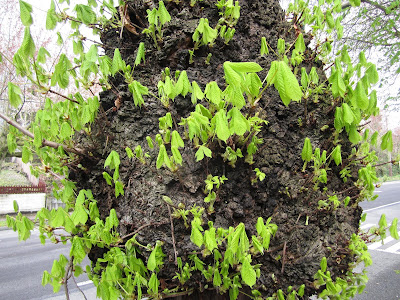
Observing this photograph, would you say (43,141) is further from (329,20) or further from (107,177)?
(329,20)

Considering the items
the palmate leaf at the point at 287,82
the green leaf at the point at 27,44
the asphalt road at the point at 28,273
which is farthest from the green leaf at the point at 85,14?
the asphalt road at the point at 28,273

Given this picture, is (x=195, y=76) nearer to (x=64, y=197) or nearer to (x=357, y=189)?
(x=64, y=197)

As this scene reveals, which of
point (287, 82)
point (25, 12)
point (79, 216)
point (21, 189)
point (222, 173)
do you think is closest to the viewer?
point (287, 82)

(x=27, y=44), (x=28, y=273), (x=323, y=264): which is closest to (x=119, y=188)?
(x=27, y=44)

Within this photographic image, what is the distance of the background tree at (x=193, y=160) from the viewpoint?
1065 millimetres

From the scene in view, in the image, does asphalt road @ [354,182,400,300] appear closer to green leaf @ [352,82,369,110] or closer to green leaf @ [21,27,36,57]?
green leaf @ [352,82,369,110]

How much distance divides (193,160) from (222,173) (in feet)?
0.48

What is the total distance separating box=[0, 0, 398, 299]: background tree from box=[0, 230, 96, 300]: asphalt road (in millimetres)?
4978

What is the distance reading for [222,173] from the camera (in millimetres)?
1186

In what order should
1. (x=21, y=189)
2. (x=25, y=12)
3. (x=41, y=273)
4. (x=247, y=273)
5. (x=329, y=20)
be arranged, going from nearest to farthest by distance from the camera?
(x=247, y=273) → (x=25, y=12) → (x=329, y=20) → (x=41, y=273) → (x=21, y=189)

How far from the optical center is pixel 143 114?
124cm

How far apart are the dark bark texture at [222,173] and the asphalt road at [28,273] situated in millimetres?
5055

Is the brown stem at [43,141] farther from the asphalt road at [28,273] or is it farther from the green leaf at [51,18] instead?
the asphalt road at [28,273]

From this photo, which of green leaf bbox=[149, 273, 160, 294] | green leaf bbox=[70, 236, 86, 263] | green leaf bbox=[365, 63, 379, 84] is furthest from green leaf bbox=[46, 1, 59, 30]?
green leaf bbox=[365, 63, 379, 84]
